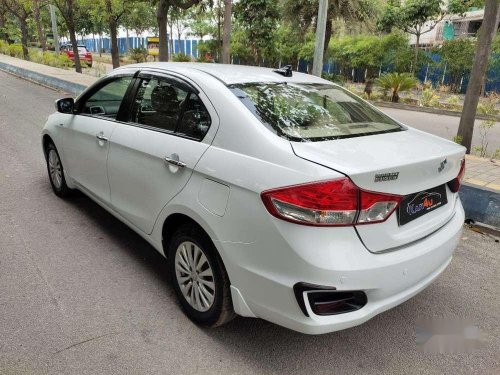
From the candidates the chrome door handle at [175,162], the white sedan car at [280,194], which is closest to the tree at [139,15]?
the white sedan car at [280,194]

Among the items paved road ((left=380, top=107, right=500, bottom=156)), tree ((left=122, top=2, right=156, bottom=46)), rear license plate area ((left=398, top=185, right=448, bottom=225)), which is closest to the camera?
rear license plate area ((left=398, top=185, right=448, bottom=225))

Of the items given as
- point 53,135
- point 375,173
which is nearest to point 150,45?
point 53,135

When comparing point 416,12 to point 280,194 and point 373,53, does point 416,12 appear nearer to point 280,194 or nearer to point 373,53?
point 373,53

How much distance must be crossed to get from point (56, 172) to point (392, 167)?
405cm

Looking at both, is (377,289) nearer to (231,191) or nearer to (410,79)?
(231,191)

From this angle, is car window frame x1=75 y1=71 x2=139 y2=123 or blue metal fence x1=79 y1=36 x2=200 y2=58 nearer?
car window frame x1=75 y1=71 x2=139 y2=123

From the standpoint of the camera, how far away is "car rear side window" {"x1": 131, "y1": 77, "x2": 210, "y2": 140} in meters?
2.81

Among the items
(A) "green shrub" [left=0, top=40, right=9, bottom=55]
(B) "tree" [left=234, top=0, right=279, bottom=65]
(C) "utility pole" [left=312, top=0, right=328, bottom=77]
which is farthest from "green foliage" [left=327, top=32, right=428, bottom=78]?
(A) "green shrub" [left=0, top=40, right=9, bottom=55]

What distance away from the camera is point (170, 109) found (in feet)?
10.2

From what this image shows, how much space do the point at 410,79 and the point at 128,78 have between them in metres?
16.5

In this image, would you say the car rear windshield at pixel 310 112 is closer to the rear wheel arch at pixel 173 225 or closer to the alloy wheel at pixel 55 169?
the rear wheel arch at pixel 173 225

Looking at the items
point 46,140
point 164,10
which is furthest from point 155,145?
point 164,10

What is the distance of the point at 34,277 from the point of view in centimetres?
336

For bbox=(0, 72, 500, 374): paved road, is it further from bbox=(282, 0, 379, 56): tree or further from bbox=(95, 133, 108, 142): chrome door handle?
bbox=(282, 0, 379, 56): tree
